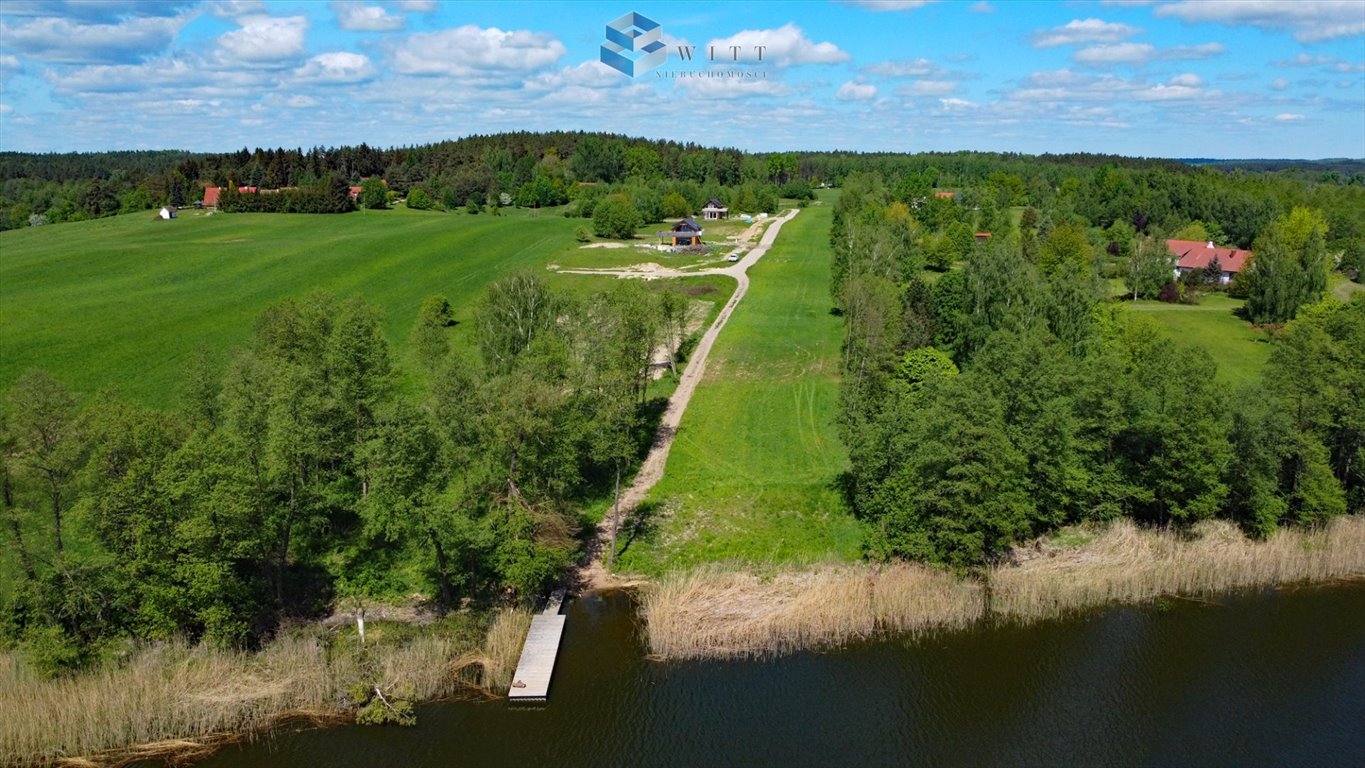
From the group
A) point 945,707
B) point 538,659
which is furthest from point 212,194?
point 945,707

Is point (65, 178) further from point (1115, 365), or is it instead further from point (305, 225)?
point (1115, 365)

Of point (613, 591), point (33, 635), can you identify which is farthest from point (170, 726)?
point (613, 591)

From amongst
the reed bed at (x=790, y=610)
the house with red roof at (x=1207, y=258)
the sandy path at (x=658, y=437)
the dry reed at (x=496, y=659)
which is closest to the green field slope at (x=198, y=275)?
the sandy path at (x=658, y=437)

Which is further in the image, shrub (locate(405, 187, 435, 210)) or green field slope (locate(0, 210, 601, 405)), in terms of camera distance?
shrub (locate(405, 187, 435, 210))

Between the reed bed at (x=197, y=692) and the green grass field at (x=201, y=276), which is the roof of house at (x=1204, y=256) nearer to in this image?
the green grass field at (x=201, y=276)

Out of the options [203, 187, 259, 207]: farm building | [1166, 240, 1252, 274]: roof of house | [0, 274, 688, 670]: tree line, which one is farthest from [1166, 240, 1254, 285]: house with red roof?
[203, 187, 259, 207]: farm building

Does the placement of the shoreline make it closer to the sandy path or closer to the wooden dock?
the wooden dock
